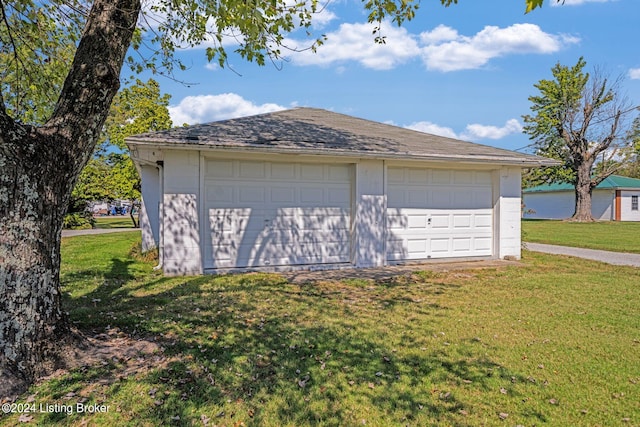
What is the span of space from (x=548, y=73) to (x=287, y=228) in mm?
30293

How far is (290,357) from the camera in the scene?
12.8 feet

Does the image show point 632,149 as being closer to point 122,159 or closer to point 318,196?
point 318,196

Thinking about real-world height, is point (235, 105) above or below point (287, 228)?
above

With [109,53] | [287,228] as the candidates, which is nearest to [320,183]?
[287,228]

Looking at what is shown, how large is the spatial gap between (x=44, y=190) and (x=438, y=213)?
8629 mm

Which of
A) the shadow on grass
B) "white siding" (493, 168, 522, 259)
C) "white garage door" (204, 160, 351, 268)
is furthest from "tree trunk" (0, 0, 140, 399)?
"white siding" (493, 168, 522, 259)

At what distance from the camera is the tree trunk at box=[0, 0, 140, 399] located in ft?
10.3

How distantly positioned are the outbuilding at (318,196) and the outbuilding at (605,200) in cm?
2558

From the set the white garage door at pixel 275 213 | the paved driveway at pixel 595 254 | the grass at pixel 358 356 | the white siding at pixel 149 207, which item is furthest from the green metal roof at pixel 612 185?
the white siding at pixel 149 207

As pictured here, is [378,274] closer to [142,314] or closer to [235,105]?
[142,314]

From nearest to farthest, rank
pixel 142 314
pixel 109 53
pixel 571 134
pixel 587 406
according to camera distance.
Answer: pixel 587 406 < pixel 109 53 < pixel 142 314 < pixel 571 134

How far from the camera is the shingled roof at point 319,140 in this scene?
303 inches

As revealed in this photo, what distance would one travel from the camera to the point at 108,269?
8469 mm

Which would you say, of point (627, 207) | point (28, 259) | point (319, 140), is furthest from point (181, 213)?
point (627, 207)
